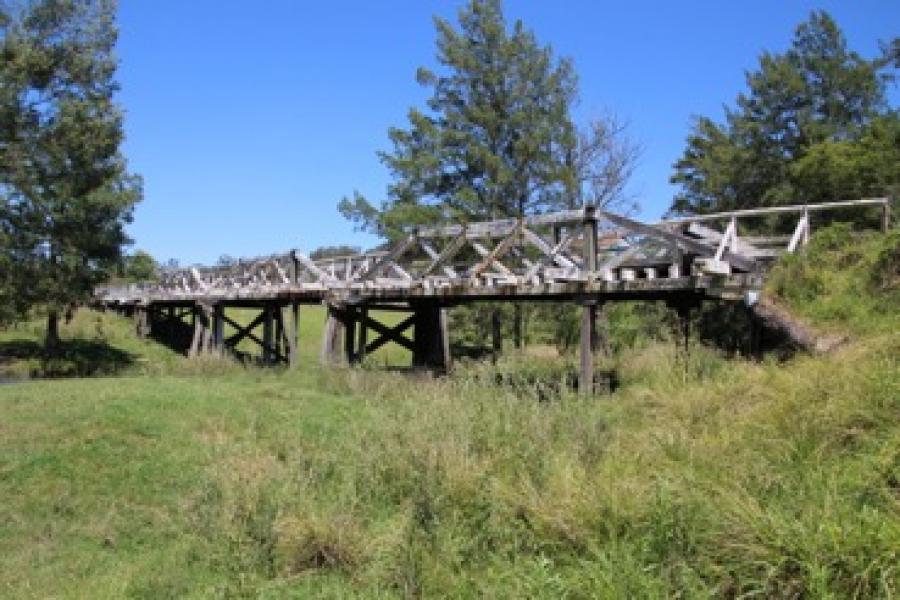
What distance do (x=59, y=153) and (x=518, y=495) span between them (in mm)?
23265

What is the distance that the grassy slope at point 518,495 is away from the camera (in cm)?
444

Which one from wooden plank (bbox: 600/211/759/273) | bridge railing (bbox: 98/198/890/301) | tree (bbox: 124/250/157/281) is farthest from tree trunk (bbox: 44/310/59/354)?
wooden plank (bbox: 600/211/759/273)

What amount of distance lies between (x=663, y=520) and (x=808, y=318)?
206 inches

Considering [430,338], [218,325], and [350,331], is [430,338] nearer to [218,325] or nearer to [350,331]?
[350,331]

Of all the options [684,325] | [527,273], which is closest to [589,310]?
[527,273]

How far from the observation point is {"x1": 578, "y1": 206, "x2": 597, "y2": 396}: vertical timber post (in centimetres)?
1230

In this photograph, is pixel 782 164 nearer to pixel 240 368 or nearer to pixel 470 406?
pixel 240 368

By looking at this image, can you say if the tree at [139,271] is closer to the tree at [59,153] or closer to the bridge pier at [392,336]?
the tree at [59,153]

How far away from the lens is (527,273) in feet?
44.2

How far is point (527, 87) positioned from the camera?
29641 mm

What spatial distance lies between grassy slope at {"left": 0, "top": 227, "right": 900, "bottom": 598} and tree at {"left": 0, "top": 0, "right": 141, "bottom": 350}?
17.0 metres

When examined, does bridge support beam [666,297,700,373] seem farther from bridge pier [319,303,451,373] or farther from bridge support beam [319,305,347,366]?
bridge support beam [319,305,347,366]

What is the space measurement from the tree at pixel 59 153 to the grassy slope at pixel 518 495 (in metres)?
17.0

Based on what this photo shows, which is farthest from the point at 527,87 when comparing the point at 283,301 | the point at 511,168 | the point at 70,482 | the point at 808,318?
the point at 70,482
